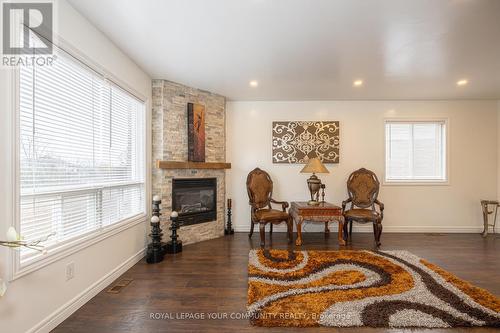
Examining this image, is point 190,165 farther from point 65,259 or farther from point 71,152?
point 65,259

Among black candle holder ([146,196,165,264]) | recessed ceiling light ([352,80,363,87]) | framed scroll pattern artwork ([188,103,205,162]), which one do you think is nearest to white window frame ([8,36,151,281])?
black candle holder ([146,196,165,264])

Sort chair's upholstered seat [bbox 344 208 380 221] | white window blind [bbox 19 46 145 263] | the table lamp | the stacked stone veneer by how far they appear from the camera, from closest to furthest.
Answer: white window blind [bbox 19 46 145 263]
the stacked stone veneer
chair's upholstered seat [bbox 344 208 380 221]
the table lamp

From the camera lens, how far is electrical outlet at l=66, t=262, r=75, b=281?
6.56 ft

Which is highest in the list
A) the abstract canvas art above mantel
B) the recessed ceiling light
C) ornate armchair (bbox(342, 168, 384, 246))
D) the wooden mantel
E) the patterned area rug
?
the recessed ceiling light

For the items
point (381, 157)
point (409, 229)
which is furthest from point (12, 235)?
point (409, 229)

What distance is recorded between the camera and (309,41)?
2523 millimetres

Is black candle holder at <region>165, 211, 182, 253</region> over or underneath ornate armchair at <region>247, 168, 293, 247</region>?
underneath

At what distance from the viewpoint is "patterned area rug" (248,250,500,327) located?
1920mm

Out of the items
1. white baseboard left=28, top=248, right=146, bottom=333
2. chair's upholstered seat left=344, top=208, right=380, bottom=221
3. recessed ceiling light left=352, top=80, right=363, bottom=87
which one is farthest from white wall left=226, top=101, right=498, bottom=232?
white baseboard left=28, top=248, right=146, bottom=333

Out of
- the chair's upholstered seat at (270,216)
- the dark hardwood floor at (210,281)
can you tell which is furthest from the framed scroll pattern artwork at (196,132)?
the dark hardwood floor at (210,281)

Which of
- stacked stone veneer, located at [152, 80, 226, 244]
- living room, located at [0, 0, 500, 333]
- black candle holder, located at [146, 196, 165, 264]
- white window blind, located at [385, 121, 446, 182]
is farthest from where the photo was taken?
white window blind, located at [385, 121, 446, 182]

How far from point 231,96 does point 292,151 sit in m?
1.56

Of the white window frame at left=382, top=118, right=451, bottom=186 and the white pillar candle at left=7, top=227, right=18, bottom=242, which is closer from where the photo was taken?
the white pillar candle at left=7, top=227, right=18, bottom=242

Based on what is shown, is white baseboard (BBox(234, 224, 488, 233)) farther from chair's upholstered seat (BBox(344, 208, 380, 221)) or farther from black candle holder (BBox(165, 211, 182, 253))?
black candle holder (BBox(165, 211, 182, 253))
